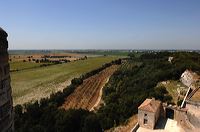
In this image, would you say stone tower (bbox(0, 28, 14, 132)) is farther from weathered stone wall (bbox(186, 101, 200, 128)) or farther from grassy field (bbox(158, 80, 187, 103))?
grassy field (bbox(158, 80, 187, 103))

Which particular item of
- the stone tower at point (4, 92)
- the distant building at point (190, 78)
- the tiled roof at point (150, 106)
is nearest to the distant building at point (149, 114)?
the tiled roof at point (150, 106)

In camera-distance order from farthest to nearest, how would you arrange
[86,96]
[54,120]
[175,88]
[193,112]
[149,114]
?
[86,96] → [175,88] → [54,120] → [149,114] → [193,112]

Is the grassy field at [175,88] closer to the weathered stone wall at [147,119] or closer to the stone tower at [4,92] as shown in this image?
the weathered stone wall at [147,119]

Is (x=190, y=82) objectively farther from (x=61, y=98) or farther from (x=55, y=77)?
(x=55, y=77)

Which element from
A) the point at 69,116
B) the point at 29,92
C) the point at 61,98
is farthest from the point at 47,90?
the point at 69,116

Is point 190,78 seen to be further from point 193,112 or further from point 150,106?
point 150,106

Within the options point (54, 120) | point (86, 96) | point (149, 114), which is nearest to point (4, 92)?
point (149, 114)
